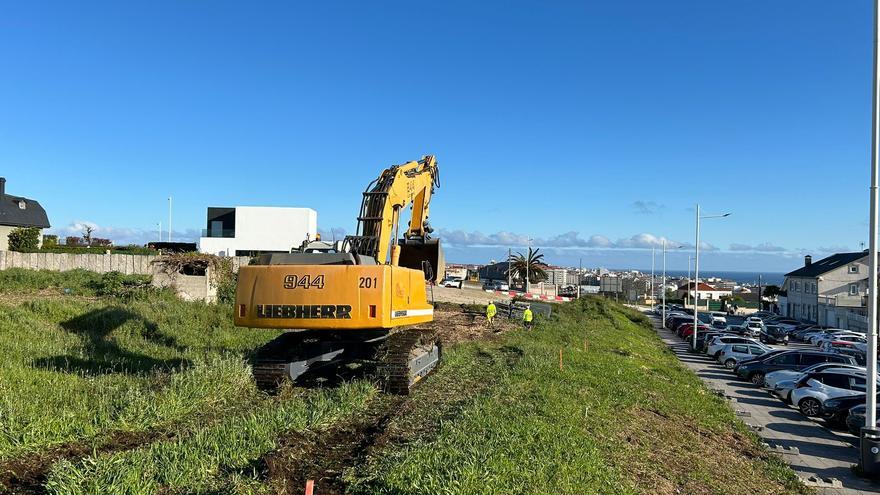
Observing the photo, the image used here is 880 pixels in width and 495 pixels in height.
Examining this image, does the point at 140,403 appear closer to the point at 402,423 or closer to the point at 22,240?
the point at 402,423

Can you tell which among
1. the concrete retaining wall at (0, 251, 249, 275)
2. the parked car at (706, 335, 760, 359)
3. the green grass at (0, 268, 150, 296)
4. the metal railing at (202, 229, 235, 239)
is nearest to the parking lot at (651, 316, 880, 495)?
the parked car at (706, 335, 760, 359)

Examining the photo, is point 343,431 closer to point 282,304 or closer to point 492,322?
point 282,304

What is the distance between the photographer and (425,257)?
45.9ft

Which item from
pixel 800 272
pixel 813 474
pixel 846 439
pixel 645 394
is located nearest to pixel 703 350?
pixel 846 439

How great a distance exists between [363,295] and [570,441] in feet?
13.1

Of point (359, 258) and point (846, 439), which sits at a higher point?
point (359, 258)

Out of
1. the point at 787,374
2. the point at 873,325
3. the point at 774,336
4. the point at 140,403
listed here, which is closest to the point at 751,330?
the point at 774,336

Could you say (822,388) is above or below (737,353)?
above

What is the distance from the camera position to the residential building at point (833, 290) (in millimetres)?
59544

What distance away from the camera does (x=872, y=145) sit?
12.1 meters

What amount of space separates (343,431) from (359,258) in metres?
3.25

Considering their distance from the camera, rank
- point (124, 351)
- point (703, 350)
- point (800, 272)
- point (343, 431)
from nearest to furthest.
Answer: point (343, 431) < point (124, 351) < point (703, 350) < point (800, 272)

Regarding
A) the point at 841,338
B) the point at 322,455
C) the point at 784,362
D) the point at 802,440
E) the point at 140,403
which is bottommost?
the point at 841,338

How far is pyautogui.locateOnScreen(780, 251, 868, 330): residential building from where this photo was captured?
59.5 metres
